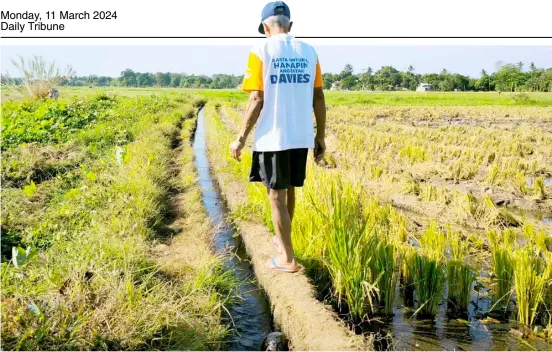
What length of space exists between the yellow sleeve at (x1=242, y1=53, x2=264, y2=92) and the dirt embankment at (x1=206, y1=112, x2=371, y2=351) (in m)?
1.32

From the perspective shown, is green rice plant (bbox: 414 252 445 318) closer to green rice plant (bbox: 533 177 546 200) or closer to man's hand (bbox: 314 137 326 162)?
man's hand (bbox: 314 137 326 162)

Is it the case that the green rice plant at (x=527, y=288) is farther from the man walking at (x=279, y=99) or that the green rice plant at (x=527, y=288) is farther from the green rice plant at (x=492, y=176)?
the green rice plant at (x=492, y=176)

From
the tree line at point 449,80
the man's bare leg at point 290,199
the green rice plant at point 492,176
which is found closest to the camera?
the man's bare leg at point 290,199

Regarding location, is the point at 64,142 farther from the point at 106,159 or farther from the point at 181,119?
the point at 181,119

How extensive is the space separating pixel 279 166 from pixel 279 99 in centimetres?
42

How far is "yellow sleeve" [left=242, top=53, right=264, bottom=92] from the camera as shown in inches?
104

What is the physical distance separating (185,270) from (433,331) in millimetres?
1776

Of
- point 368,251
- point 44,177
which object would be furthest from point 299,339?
point 44,177

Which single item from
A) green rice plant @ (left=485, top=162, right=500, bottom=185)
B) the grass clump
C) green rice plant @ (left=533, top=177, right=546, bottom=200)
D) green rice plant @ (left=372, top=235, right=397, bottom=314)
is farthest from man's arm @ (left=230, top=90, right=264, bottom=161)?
green rice plant @ (left=485, top=162, right=500, bottom=185)

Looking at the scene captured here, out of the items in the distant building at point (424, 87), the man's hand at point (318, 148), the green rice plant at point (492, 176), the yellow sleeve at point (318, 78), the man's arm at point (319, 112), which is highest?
the distant building at point (424, 87)

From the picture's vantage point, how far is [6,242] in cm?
351

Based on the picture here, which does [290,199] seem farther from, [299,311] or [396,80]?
[396,80]

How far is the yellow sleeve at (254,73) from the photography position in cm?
264

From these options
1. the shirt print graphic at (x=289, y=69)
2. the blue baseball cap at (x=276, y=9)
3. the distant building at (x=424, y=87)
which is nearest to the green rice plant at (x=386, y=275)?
the shirt print graphic at (x=289, y=69)
